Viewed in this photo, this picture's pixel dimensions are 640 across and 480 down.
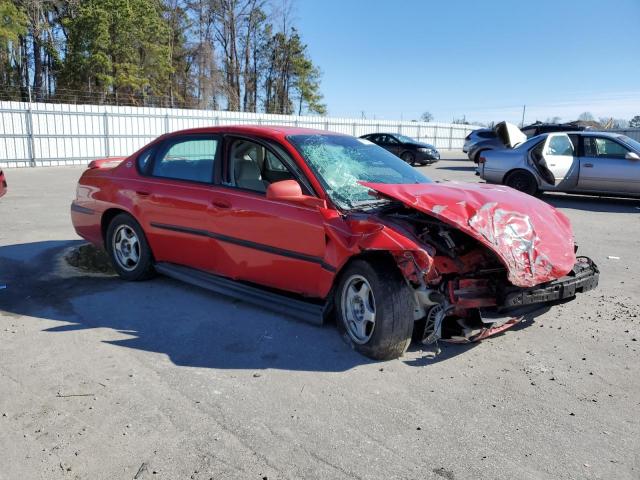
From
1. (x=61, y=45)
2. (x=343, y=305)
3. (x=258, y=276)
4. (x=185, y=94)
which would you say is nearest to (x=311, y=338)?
(x=343, y=305)

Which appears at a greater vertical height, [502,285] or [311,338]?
[502,285]

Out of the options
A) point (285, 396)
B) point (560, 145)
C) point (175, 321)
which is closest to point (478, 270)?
point (285, 396)

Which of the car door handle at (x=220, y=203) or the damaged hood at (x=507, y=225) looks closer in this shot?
the damaged hood at (x=507, y=225)

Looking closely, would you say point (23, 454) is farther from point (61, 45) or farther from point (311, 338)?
point (61, 45)

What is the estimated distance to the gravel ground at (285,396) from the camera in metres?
2.53

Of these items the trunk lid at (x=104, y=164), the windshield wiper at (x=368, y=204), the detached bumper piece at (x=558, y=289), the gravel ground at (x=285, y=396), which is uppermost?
the trunk lid at (x=104, y=164)

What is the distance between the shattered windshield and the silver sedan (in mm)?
7757

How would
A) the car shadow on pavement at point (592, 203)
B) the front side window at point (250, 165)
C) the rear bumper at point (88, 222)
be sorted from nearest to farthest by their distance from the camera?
1. the front side window at point (250, 165)
2. the rear bumper at point (88, 222)
3. the car shadow on pavement at point (592, 203)

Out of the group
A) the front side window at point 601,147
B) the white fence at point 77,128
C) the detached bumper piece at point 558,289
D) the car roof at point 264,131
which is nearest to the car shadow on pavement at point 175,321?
the detached bumper piece at point 558,289

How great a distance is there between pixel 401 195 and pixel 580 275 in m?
1.48

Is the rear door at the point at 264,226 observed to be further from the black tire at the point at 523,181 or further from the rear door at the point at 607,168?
the rear door at the point at 607,168

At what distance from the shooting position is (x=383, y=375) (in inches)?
134

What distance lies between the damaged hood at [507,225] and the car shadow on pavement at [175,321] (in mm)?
824

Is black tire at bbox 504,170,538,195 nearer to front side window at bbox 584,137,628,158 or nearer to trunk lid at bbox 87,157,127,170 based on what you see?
front side window at bbox 584,137,628,158
